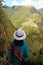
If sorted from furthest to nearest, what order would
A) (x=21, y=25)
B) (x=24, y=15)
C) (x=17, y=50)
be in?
(x=24, y=15)
(x=21, y=25)
(x=17, y=50)

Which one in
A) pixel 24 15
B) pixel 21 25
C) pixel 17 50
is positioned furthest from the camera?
pixel 24 15

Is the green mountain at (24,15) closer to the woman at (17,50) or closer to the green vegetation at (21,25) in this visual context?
the green vegetation at (21,25)

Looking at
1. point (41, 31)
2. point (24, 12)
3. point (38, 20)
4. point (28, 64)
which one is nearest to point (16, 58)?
point (28, 64)

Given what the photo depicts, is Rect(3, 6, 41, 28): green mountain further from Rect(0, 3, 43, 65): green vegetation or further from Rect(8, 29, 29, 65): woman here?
Rect(8, 29, 29, 65): woman

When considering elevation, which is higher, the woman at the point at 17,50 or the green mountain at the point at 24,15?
the green mountain at the point at 24,15

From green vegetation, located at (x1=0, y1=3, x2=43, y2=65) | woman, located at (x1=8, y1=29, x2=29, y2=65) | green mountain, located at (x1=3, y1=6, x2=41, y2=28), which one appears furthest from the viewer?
green mountain, located at (x1=3, y1=6, x2=41, y2=28)

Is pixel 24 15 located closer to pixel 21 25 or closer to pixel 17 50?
pixel 21 25

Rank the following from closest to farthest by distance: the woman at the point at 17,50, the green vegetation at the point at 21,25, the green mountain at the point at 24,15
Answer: the woman at the point at 17,50
the green vegetation at the point at 21,25
the green mountain at the point at 24,15

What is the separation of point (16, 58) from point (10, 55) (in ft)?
0.50

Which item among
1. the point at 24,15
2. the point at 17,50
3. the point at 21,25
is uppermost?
the point at 24,15

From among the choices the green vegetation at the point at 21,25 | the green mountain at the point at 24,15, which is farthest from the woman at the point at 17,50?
the green mountain at the point at 24,15

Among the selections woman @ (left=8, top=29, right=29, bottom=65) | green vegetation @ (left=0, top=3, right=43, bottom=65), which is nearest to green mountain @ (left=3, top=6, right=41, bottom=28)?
green vegetation @ (left=0, top=3, right=43, bottom=65)

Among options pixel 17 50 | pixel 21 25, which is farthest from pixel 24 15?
pixel 17 50

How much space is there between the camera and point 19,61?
6.02m
